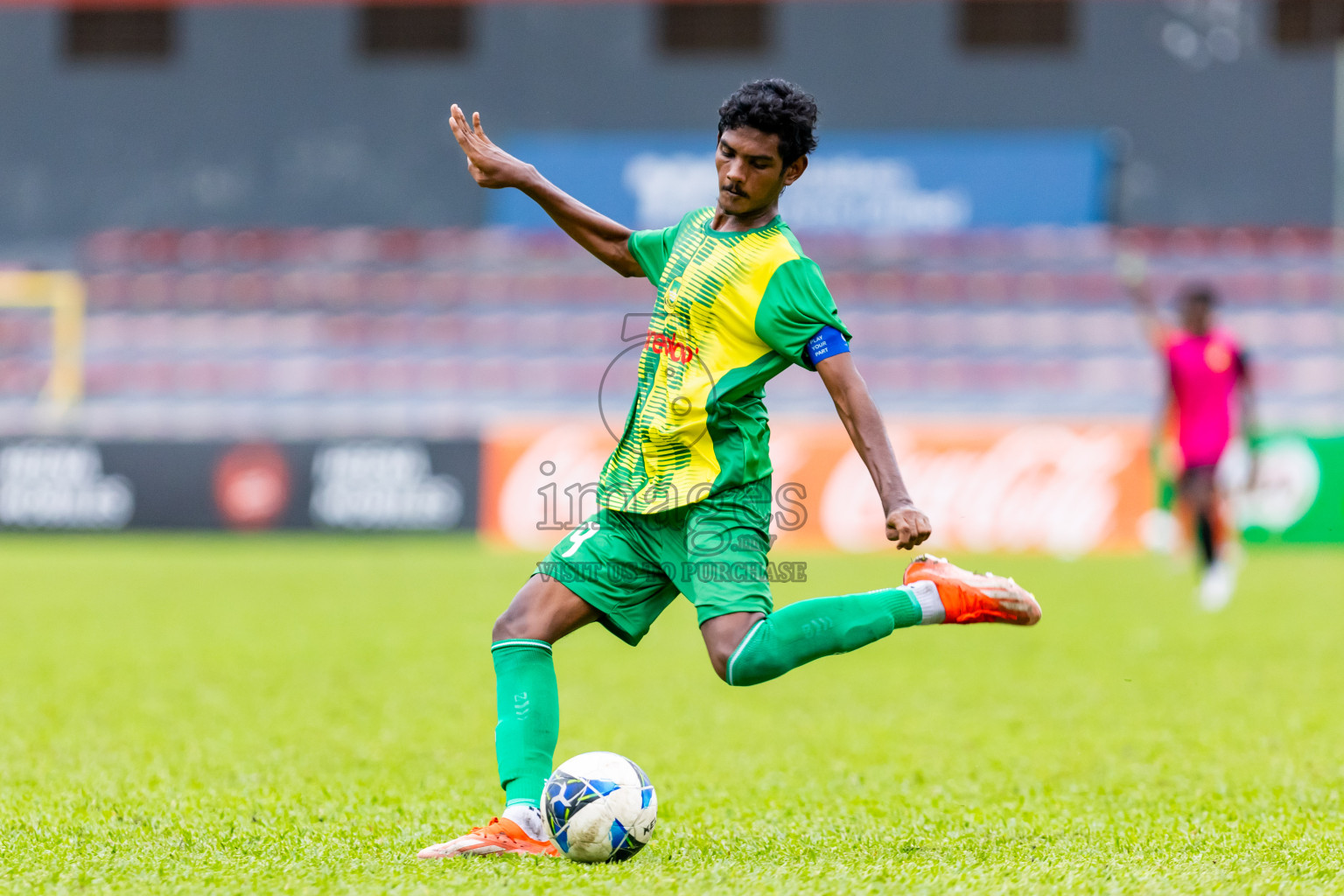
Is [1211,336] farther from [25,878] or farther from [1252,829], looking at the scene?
[25,878]

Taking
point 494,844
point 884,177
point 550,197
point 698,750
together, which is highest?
point 884,177

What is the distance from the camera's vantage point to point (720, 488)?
3824 millimetres

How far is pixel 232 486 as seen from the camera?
1725 cm

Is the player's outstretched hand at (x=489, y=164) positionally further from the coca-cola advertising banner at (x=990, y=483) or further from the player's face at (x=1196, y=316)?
the coca-cola advertising banner at (x=990, y=483)

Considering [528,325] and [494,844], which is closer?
[494,844]

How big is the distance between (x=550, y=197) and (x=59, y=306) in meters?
17.8

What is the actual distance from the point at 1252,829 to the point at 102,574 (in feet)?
35.7

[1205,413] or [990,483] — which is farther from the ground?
[1205,413]

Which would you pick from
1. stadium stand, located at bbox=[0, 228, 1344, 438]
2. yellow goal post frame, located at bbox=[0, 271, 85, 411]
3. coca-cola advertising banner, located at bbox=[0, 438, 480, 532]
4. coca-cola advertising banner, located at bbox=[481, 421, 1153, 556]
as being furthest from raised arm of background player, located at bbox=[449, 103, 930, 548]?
yellow goal post frame, located at bbox=[0, 271, 85, 411]

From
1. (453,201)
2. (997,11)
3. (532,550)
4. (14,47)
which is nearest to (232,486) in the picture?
(532,550)

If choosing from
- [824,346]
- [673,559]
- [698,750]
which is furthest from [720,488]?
[698,750]

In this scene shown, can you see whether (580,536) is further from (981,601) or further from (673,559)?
(981,601)

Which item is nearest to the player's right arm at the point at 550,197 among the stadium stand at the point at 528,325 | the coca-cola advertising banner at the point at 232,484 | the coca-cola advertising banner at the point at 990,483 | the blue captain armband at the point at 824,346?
the blue captain armband at the point at 824,346

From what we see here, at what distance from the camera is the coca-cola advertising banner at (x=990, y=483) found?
1584cm
